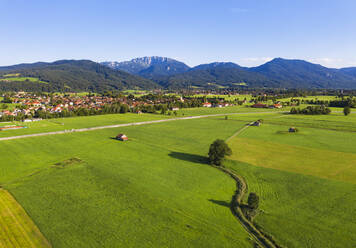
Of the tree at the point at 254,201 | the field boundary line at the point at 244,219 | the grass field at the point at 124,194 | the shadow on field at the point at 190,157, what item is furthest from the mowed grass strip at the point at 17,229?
the shadow on field at the point at 190,157

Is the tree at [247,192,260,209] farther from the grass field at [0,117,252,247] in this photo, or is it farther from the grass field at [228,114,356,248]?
the grass field at [0,117,252,247]

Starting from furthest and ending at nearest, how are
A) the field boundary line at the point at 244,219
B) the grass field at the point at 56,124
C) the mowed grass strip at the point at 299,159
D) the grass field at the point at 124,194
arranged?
1. the grass field at the point at 56,124
2. the mowed grass strip at the point at 299,159
3. the grass field at the point at 124,194
4. the field boundary line at the point at 244,219

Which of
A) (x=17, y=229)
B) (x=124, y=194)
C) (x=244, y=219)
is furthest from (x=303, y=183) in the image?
(x=17, y=229)

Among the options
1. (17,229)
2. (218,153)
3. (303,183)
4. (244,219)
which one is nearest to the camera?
(17,229)

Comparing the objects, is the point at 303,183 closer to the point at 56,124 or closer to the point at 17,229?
the point at 17,229

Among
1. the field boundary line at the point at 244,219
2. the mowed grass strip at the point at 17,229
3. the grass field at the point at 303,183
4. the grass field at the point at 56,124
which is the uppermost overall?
the grass field at the point at 56,124

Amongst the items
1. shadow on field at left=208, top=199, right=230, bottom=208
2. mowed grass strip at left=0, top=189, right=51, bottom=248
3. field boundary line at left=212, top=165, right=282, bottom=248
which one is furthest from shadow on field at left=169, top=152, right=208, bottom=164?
mowed grass strip at left=0, top=189, right=51, bottom=248

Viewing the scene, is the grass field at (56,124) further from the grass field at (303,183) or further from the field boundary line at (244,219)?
the field boundary line at (244,219)

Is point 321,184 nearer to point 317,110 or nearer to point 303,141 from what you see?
point 303,141
